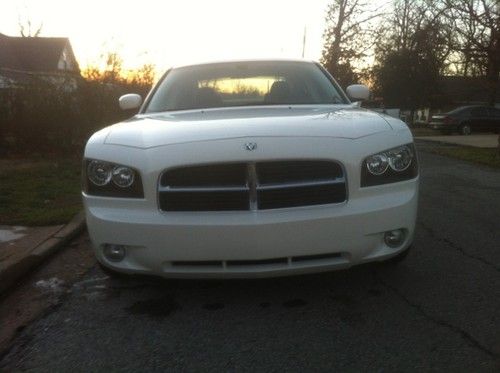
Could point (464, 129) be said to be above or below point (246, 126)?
below

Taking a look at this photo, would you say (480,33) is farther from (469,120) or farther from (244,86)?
(469,120)

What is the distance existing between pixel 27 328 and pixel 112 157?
1.10 m

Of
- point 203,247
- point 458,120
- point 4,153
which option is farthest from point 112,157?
point 458,120

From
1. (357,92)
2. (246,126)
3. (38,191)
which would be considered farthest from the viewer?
(38,191)

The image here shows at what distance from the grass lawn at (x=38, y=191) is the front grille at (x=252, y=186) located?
2.89 metres

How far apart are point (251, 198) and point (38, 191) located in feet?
16.7

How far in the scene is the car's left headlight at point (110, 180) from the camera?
3.36m

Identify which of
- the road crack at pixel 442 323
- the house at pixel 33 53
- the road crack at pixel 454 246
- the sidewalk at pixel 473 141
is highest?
the road crack at pixel 442 323

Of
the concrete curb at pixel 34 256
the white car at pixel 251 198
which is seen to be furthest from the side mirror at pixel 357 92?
the concrete curb at pixel 34 256

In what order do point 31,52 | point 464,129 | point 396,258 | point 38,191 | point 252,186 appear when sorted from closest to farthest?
point 252,186, point 396,258, point 38,191, point 464,129, point 31,52

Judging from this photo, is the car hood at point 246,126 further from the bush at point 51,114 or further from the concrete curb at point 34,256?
the bush at point 51,114

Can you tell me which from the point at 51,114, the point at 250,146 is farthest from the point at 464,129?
the point at 250,146

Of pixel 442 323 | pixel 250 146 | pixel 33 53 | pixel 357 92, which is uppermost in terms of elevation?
pixel 357 92

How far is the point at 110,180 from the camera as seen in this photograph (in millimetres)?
3439
